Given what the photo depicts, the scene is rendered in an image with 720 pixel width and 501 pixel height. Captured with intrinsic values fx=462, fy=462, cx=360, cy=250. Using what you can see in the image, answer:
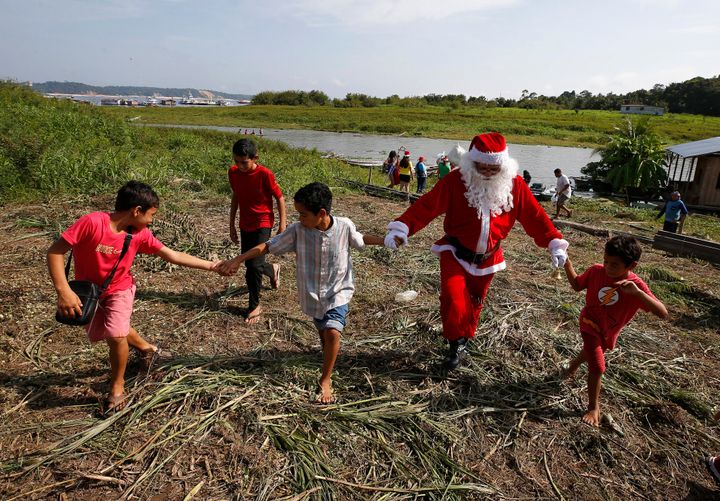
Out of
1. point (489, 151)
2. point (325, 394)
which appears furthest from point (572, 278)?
point (325, 394)

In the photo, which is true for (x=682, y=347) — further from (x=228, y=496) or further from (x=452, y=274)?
(x=228, y=496)

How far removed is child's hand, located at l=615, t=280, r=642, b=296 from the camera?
2832 millimetres

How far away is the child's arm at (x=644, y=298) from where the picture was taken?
277cm

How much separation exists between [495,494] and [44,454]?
2.48 metres

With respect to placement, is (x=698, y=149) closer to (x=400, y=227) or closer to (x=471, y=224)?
(x=471, y=224)

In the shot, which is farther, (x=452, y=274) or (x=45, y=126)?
(x=45, y=126)

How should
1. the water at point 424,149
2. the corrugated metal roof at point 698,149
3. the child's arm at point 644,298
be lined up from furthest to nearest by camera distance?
1. the water at point 424,149
2. the corrugated metal roof at point 698,149
3. the child's arm at point 644,298

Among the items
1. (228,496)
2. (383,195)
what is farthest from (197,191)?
(228,496)

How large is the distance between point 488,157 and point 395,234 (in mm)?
884

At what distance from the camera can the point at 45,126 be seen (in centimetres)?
1181

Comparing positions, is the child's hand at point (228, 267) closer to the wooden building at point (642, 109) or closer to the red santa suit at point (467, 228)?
the red santa suit at point (467, 228)

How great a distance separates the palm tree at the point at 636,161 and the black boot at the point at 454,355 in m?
19.4

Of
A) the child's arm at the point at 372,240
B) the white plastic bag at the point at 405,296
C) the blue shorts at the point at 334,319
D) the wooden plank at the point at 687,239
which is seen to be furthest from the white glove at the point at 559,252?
Answer: the wooden plank at the point at 687,239

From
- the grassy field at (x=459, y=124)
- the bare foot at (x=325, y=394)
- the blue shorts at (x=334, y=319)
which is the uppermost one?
the grassy field at (x=459, y=124)
